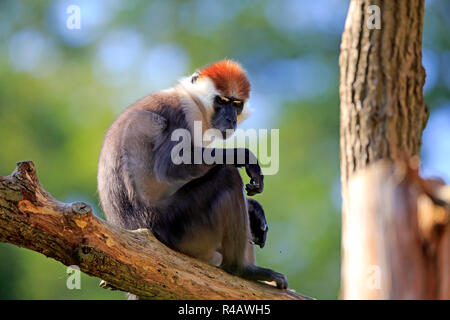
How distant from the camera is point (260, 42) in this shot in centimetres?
2106

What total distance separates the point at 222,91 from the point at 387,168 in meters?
3.27

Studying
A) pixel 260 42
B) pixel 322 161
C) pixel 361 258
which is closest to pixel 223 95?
pixel 361 258

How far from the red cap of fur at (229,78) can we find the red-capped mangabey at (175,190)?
1.84ft

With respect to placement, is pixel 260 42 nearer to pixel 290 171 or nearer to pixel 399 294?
pixel 290 171

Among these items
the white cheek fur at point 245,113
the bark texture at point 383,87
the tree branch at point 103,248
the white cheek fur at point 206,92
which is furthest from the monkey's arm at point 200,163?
the white cheek fur at point 245,113

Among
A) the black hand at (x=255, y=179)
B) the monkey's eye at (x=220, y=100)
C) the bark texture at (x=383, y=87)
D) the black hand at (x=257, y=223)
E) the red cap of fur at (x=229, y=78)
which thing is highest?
the red cap of fur at (x=229, y=78)

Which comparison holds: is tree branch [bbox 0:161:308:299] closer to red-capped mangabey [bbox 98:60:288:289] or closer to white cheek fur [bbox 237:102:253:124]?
red-capped mangabey [bbox 98:60:288:289]

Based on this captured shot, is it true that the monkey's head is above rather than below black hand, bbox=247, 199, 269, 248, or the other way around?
above

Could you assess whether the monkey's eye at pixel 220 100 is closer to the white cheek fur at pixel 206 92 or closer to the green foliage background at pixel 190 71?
the white cheek fur at pixel 206 92

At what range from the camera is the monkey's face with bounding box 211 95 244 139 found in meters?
7.62

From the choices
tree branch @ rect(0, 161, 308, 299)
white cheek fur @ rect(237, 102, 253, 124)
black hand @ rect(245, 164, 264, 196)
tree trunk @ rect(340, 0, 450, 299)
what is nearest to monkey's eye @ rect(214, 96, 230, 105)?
white cheek fur @ rect(237, 102, 253, 124)

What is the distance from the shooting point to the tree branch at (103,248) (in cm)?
516

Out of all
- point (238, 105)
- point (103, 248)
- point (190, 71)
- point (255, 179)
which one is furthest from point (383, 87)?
point (190, 71)
